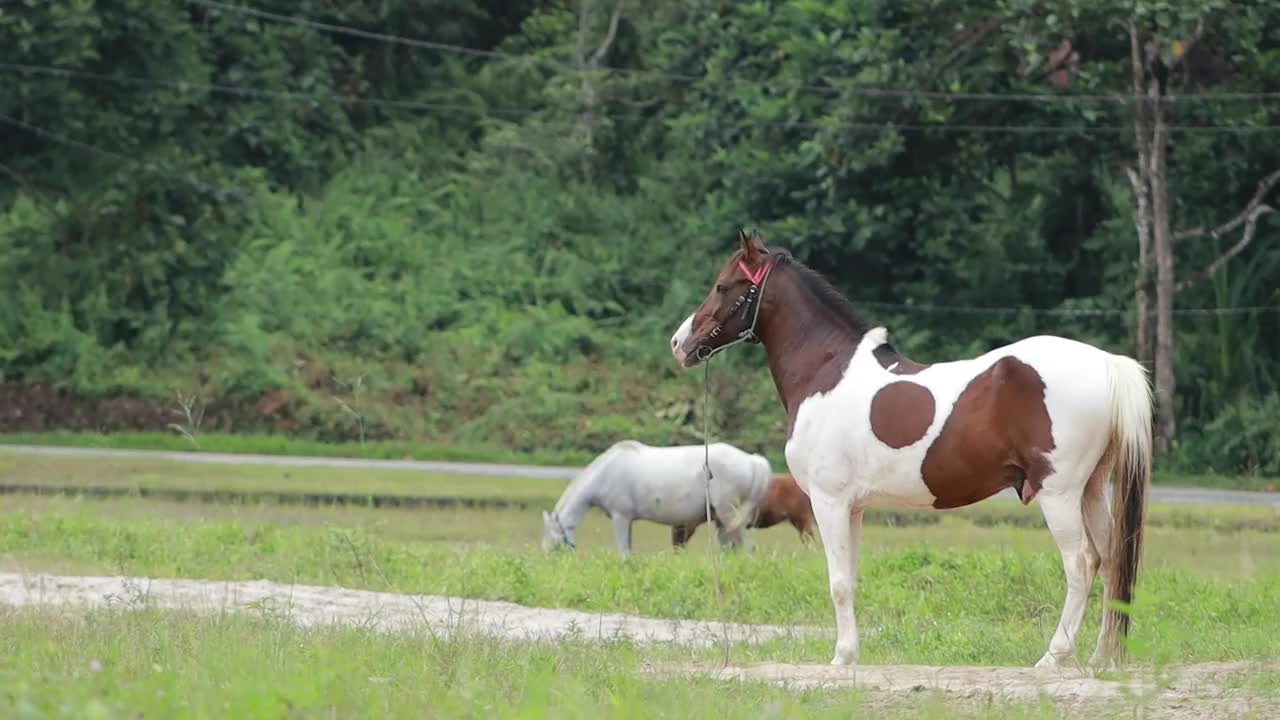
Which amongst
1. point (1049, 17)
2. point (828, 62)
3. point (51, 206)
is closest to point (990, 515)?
point (1049, 17)

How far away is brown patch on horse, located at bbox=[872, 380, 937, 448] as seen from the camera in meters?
9.94

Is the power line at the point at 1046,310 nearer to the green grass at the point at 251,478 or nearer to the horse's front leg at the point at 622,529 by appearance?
the green grass at the point at 251,478

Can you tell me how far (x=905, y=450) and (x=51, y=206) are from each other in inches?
1084

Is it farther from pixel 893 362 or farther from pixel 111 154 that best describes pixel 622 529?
pixel 111 154

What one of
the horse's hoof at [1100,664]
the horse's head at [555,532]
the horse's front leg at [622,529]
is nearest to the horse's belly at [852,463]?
the horse's hoof at [1100,664]

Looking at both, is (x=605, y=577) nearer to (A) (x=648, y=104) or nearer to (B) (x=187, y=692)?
(B) (x=187, y=692)

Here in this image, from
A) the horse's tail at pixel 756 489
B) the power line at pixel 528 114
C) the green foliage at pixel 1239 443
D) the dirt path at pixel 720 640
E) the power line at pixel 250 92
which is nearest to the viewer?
the dirt path at pixel 720 640

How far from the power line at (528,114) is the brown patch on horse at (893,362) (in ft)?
60.8

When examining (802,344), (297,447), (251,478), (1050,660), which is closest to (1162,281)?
(297,447)

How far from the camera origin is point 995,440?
386 inches

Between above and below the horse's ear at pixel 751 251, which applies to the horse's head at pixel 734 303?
below

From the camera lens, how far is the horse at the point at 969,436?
31.6ft

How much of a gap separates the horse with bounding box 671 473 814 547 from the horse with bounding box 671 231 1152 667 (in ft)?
27.1

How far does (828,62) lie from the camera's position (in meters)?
31.5
